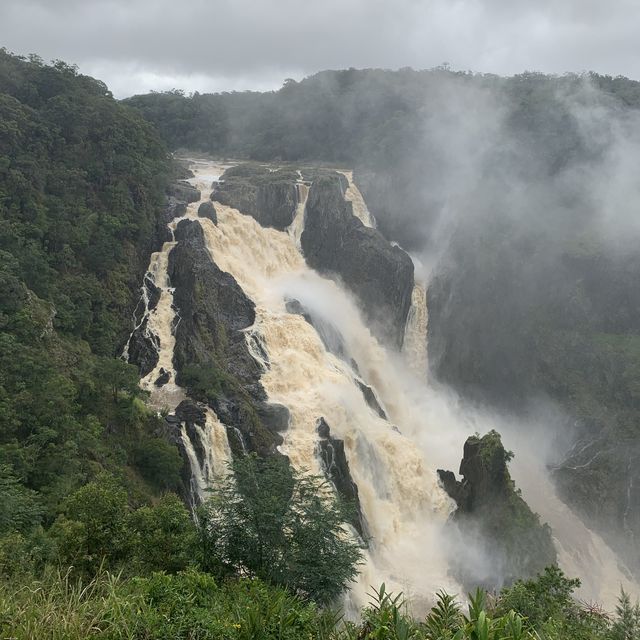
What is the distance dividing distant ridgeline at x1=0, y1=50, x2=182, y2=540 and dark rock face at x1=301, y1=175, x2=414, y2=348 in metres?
10.6

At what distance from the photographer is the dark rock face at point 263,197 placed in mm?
41312

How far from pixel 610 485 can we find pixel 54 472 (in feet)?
93.2

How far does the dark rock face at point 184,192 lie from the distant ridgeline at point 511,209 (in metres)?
15.8

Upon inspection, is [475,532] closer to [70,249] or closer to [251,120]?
[70,249]

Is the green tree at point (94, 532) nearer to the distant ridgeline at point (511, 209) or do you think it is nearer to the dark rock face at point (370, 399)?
the dark rock face at point (370, 399)

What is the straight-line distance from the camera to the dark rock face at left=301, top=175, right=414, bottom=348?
1625 inches

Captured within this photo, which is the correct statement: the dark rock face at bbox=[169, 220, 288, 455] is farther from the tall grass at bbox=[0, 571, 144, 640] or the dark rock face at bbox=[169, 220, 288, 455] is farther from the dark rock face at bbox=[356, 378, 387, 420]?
the tall grass at bbox=[0, 571, 144, 640]

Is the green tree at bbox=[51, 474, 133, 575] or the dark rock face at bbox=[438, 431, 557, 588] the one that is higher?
the green tree at bbox=[51, 474, 133, 575]

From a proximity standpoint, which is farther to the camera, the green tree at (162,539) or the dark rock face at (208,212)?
the dark rock face at (208,212)

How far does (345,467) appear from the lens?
24875 mm

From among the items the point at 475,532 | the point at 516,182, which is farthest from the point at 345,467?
the point at 516,182

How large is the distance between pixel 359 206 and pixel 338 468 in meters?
29.2

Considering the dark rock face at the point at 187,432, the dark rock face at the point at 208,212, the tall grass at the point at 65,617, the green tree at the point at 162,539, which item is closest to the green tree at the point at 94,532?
the green tree at the point at 162,539

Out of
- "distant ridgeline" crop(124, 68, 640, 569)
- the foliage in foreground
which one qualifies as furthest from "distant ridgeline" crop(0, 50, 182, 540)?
"distant ridgeline" crop(124, 68, 640, 569)
